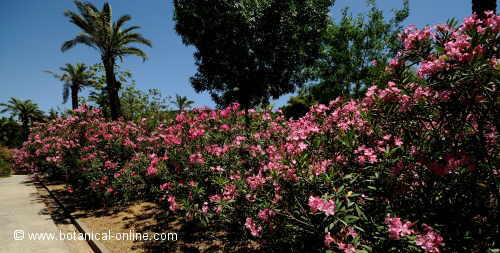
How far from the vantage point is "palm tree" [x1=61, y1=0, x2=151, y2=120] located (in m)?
15.8

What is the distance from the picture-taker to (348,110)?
125 inches

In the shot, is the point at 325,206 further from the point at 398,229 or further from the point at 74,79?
the point at 74,79

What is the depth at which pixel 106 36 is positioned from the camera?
16609mm

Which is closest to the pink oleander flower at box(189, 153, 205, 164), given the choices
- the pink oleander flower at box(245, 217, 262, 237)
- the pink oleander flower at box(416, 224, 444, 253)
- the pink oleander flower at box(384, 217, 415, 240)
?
the pink oleander flower at box(245, 217, 262, 237)

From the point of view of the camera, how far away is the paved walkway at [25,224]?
4.79m

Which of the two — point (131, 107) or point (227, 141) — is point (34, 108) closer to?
point (131, 107)

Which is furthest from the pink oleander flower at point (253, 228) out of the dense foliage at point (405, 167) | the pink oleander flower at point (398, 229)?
the pink oleander flower at point (398, 229)

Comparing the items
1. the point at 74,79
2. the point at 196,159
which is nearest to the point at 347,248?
the point at 196,159

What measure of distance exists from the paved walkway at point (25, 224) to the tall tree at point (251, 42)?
570 inches

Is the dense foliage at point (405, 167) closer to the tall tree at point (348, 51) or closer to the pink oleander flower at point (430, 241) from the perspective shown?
the pink oleander flower at point (430, 241)

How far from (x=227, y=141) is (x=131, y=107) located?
29.6 meters

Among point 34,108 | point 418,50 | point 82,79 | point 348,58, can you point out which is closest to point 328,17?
point 348,58

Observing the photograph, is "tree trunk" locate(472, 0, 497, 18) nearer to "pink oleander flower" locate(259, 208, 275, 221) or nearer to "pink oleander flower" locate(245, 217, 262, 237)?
"pink oleander flower" locate(259, 208, 275, 221)

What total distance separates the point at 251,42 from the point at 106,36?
9606 millimetres
